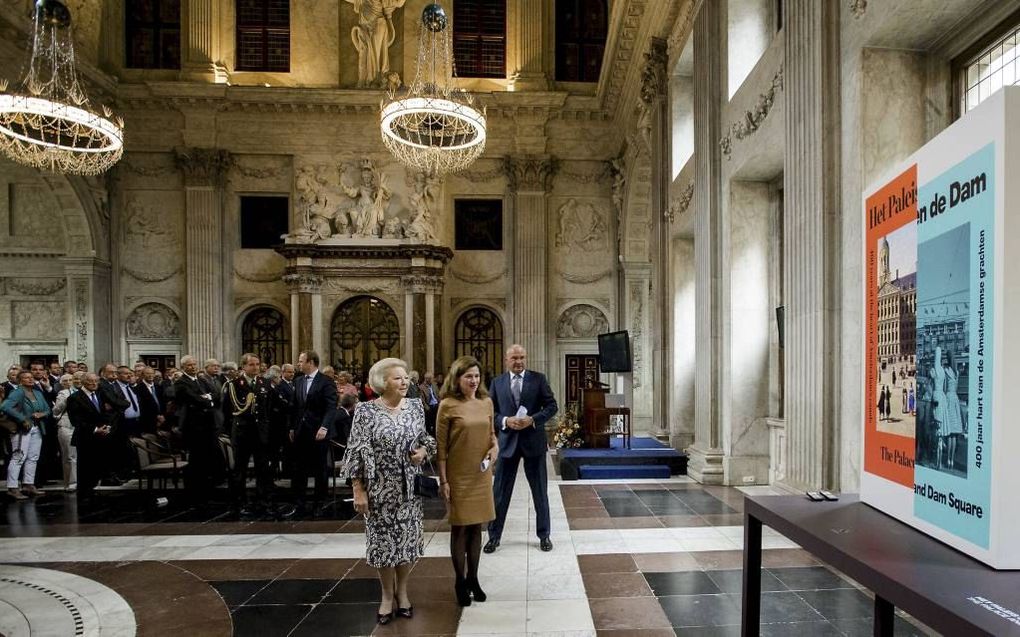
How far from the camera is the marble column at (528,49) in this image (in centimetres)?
1712

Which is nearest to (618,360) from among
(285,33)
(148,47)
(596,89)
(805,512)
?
(805,512)

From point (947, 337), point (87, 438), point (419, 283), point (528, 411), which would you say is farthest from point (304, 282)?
point (947, 337)

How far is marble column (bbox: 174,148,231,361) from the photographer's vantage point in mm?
16266

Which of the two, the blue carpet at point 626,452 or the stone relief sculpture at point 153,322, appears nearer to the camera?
the blue carpet at point 626,452

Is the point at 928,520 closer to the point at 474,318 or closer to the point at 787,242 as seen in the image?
the point at 787,242

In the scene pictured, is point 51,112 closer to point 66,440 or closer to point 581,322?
point 66,440

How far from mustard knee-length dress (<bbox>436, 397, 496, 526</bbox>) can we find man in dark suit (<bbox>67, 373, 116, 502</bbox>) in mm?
6074

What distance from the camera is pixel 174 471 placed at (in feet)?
23.1

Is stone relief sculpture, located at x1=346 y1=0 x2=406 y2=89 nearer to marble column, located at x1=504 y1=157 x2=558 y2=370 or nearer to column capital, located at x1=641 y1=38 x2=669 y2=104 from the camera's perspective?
marble column, located at x1=504 y1=157 x2=558 y2=370

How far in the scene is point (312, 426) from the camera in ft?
23.9

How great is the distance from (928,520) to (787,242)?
4.74m

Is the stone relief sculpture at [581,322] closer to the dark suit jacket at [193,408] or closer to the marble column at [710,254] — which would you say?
the marble column at [710,254]

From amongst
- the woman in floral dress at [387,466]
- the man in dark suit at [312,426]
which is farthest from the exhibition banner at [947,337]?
the man in dark suit at [312,426]

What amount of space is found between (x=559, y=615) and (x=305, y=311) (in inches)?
519
